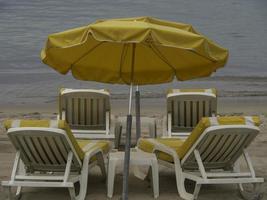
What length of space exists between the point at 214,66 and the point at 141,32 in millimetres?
1459

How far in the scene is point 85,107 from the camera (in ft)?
32.2

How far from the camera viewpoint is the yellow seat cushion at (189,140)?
7.21m

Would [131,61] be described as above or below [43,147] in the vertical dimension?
above

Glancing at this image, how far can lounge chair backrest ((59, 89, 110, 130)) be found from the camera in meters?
9.77

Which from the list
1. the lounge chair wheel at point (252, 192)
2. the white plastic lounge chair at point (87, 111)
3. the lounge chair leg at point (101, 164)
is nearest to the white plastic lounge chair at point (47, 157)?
the lounge chair leg at point (101, 164)

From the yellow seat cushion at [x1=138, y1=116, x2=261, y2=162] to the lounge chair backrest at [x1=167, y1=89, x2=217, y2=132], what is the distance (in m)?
1.26

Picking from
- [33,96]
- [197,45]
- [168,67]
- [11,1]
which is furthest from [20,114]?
[11,1]

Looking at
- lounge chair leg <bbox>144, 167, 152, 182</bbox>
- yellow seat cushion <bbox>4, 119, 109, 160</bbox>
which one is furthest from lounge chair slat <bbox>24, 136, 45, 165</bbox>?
lounge chair leg <bbox>144, 167, 152, 182</bbox>

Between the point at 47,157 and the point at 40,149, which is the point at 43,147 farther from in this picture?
the point at 47,157

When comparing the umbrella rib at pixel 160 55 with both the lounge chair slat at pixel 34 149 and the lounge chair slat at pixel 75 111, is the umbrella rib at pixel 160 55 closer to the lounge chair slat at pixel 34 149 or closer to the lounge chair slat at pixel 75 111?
the lounge chair slat at pixel 34 149

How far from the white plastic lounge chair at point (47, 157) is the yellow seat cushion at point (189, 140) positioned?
0.75 meters

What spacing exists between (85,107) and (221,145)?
288cm

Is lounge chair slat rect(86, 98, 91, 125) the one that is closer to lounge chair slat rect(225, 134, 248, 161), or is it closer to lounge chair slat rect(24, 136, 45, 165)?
lounge chair slat rect(24, 136, 45, 165)

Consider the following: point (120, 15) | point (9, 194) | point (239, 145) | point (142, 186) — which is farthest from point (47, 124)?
point (120, 15)
